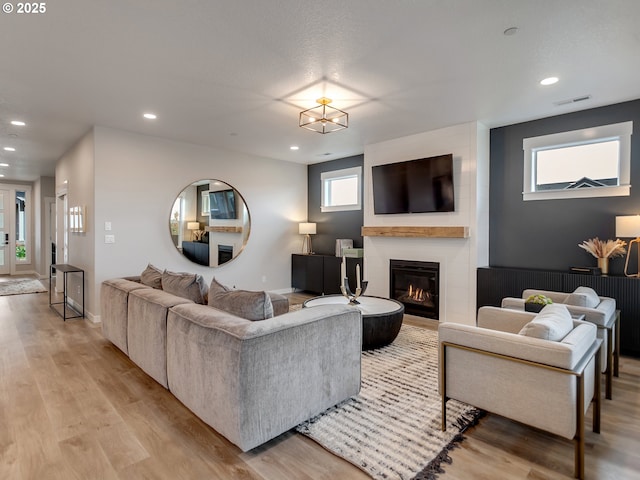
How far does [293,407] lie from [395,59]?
8.91 feet

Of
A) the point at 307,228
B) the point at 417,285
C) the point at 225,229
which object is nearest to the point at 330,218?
the point at 307,228

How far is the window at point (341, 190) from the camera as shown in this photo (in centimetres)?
661

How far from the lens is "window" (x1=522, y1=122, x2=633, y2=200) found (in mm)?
3918

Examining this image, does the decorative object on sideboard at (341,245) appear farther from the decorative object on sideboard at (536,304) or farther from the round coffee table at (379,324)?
the decorative object on sideboard at (536,304)

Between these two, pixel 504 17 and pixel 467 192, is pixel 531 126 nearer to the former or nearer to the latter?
pixel 467 192

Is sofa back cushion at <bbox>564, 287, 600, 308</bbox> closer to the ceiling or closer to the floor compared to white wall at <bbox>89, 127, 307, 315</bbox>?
closer to the floor

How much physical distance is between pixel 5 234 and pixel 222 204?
735 centimetres

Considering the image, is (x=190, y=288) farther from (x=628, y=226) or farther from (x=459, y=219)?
(x=628, y=226)

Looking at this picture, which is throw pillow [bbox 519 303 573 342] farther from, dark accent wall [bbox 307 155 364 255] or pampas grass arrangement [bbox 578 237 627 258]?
dark accent wall [bbox 307 155 364 255]

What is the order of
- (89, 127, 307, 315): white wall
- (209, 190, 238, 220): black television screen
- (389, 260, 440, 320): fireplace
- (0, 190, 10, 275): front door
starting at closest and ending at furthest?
(89, 127, 307, 315): white wall → (389, 260, 440, 320): fireplace → (209, 190, 238, 220): black television screen → (0, 190, 10, 275): front door

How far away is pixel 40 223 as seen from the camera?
30.2 feet

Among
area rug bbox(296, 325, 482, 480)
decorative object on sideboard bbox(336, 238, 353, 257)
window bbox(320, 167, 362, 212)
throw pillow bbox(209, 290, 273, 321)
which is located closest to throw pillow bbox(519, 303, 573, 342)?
area rug bbox(296, 325, 482, 480)

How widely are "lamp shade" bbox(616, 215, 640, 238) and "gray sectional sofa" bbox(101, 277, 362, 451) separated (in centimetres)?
305

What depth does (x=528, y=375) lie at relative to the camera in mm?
1853
